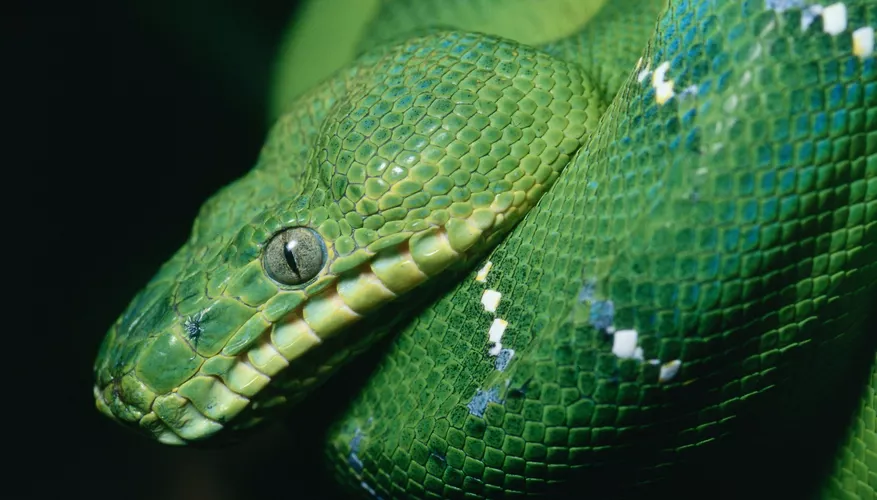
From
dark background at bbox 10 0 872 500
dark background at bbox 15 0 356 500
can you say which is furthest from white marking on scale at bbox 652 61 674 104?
dark background at bbox 15 0 356 500

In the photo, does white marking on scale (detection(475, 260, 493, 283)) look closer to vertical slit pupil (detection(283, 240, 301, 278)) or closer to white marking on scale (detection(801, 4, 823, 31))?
vertical slit pupil (detection(283, 240, 301, 278))

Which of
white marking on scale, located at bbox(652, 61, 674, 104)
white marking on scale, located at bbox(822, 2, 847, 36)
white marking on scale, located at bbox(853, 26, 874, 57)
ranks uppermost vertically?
white marking on scale, located at bbox(822, 2, 847, 36)

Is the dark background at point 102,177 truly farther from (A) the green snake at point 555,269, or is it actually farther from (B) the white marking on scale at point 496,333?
(B) the white marking on scale at point 496,333

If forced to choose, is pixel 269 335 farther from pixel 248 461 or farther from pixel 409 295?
pixel 248 461

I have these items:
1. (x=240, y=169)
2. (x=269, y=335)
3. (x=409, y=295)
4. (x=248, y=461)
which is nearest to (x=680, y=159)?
(x=409, y=295)

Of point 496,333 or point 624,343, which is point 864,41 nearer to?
point 624,343
